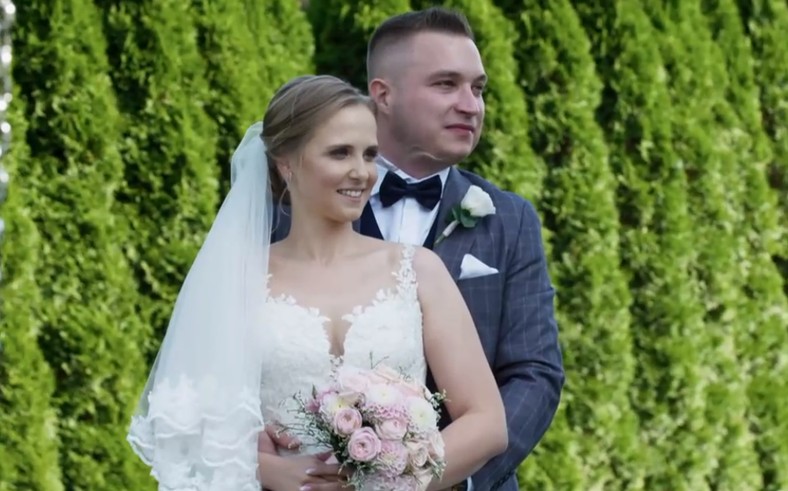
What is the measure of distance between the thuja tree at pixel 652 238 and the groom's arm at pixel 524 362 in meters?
3.81

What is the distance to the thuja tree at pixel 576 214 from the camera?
7223 mm

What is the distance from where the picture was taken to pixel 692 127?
783 centimetres

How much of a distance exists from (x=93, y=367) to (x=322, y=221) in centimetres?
233

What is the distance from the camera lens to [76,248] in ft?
18.5

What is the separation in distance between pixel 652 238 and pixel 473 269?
3.98 m

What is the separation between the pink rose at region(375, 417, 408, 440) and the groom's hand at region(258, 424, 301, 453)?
290 millimetres

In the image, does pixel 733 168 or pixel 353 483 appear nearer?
pixel 353 483

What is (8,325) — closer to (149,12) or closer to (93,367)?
(93,367)

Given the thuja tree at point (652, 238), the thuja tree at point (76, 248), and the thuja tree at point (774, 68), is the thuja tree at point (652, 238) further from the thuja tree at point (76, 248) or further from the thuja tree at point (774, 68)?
the thuja tree at point (76, 248)

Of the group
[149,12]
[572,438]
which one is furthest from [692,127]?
[149,12]

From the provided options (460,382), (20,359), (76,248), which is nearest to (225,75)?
(76,248)

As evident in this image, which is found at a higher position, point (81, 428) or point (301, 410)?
point (301, 410)

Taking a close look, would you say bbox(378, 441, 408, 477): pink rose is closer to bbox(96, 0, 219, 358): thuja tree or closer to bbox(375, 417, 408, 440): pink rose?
bbox(375, 417, 408, 440): pink rose

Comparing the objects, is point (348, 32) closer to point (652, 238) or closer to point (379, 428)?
point (652, 238)
